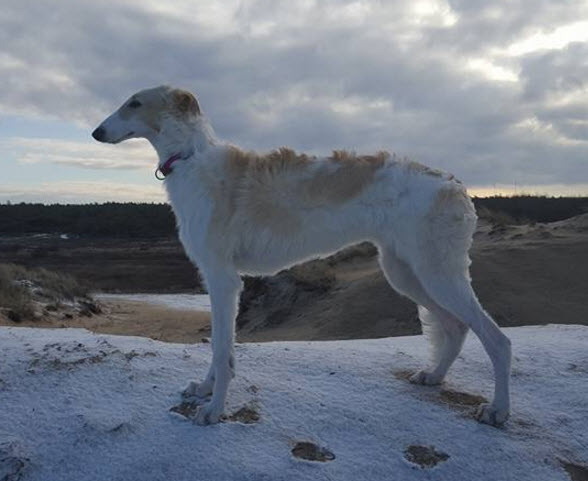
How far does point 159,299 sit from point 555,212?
Result: 1344 inches

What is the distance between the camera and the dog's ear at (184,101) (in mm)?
5277

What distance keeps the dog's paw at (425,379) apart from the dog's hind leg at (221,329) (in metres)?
1.71

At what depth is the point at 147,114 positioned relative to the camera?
5.28 metres

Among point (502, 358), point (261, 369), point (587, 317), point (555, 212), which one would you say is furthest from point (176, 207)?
point (555, 212)

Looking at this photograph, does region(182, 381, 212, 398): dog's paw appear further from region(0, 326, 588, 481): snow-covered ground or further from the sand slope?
the sand slope

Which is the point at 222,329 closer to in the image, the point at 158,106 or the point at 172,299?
the point at 158,106

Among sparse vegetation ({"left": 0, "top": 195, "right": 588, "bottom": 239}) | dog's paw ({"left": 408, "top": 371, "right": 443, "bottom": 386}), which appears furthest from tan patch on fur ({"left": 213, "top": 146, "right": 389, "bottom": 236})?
sparse vegetation ({"left": 0, "top": 195, "right": 588, "bottom": 239})

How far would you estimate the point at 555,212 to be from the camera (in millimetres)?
47656

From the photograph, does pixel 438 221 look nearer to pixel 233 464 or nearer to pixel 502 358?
pixel 502 358

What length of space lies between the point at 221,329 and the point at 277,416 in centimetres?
77

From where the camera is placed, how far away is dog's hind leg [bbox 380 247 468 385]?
561 centimetres

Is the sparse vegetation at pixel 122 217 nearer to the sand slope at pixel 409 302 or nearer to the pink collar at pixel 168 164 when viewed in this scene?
the sand slope at pixel 409 302

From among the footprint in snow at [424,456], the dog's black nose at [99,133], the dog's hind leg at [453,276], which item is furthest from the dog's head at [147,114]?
the footprint in snow at [424,456]

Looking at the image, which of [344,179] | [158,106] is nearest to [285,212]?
[344,179]
